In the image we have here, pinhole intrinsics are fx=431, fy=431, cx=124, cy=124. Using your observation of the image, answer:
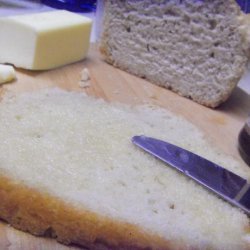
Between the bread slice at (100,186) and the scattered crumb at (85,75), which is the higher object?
the bread slice at (100,186)

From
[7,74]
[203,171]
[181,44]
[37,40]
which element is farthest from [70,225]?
[181,44]

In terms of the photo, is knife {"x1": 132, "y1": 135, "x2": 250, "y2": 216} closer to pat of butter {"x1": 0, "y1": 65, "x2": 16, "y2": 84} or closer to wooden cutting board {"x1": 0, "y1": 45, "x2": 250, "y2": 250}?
wooden cutting board {"x1": 0, "y1": 45, "x2": 250, "y2": 250}

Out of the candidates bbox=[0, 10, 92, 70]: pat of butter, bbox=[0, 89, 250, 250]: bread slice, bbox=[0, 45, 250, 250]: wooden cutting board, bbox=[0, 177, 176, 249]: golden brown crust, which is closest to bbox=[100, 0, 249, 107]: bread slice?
bbox=[0, 45, 250, 250]: wooden cutting board

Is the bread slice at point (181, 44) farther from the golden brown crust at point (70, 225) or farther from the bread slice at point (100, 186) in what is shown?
the golden brown crust at point (70, 225)

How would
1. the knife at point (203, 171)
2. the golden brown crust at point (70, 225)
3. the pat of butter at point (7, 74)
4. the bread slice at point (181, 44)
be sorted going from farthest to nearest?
the bread slice at point (181, 44), the pat of butter at point (7, 74), the knife at point (203, 171), the golden brown crust at point (70, 225)

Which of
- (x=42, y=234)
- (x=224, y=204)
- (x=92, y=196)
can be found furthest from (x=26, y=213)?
(x=224, y=204)

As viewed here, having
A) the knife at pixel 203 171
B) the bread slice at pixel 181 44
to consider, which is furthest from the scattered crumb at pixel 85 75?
the knife at pixel 203 171

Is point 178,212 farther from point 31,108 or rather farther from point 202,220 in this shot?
point 31,108
